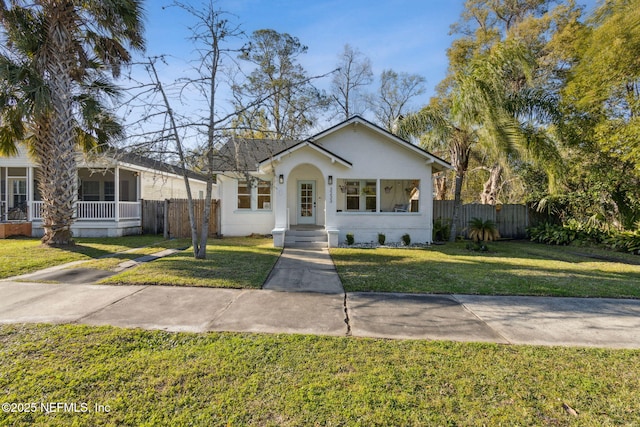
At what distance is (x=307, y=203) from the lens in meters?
15.7

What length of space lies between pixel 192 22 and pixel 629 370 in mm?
10825

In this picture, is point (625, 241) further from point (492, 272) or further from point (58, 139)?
point (58, 139)

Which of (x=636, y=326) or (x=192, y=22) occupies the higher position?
(x=192, y=22)

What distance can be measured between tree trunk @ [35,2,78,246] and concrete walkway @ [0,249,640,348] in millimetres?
5485

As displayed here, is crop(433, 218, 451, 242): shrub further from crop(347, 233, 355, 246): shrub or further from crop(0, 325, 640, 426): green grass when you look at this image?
crop(0, 325, 640, 426): green grass

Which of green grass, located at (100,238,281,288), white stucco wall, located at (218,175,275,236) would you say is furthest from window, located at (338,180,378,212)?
green grass, located at (100,238,281,288)

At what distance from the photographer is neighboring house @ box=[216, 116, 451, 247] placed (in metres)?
13.2

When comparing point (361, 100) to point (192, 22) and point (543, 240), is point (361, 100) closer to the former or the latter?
point (543, 240)

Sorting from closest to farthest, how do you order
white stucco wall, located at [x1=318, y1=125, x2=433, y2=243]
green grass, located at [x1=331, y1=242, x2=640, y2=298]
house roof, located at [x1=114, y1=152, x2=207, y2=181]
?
green grass, located at [x1=331, y1=242, x2=640, y2=298] → house roof, located at [x1=114, y1=152, x2=207, y2=181] → white stucco wall, located at [x1=318, y1=125, x2=433, y2=243]

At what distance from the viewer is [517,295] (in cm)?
610

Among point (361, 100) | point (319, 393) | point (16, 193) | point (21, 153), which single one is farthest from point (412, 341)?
point (361, 100)

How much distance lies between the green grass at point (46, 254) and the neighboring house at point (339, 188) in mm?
4576

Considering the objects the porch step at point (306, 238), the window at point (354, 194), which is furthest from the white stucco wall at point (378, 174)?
the window at point (354, 194)

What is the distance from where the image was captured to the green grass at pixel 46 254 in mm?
7650
